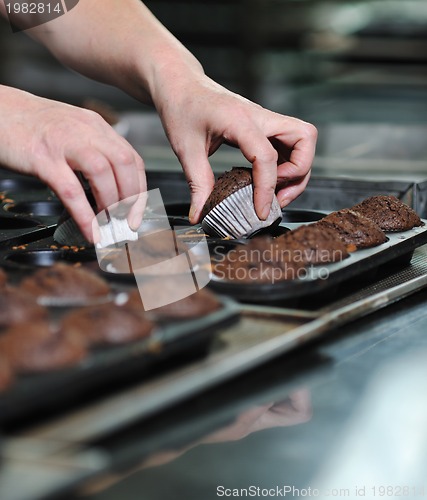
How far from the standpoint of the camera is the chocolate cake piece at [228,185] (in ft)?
6.08

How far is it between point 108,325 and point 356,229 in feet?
2.45

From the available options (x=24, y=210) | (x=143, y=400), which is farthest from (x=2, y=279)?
(x=24, y=210)

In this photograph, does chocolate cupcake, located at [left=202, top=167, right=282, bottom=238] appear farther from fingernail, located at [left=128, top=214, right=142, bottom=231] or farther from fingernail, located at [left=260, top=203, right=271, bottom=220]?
fingernail, located at [left=128, top=214, right=142, bottom=231]

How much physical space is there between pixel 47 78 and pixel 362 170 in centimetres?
470

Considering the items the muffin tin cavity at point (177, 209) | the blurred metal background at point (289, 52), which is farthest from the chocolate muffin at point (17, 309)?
the blurred metal background at point (289, 52)

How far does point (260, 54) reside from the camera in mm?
6691

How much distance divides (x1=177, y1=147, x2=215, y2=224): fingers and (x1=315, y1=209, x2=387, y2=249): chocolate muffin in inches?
11.6

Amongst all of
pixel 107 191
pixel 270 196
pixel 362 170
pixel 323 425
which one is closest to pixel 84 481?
pixel 323 425

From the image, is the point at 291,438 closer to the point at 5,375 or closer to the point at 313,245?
the point at 5,375

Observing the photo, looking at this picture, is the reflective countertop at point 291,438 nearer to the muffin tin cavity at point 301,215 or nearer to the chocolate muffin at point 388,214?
the chocolate muffin at point 388,214

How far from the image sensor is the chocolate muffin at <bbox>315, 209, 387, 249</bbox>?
1.69 metres

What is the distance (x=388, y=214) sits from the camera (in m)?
1.86

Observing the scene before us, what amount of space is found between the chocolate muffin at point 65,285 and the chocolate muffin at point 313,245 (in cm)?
38
